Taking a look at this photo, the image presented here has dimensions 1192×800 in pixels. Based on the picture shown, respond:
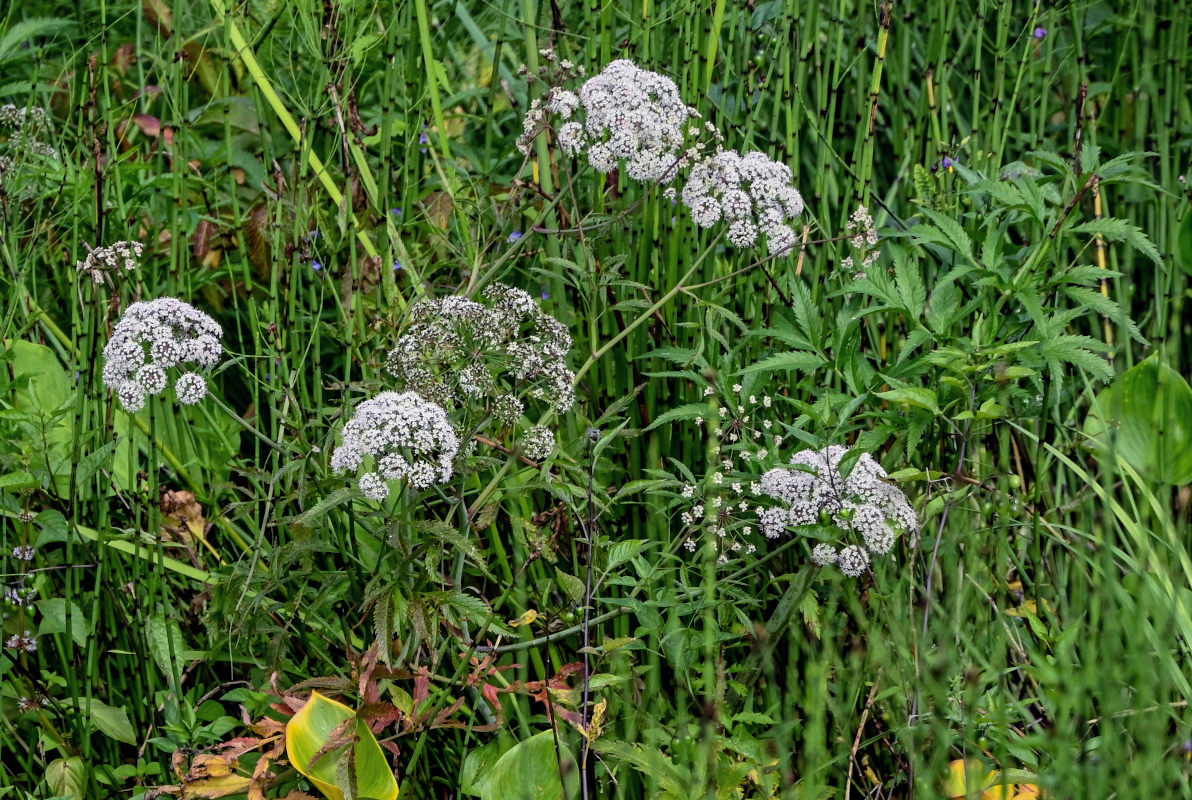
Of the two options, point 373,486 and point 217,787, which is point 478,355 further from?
point 217,787

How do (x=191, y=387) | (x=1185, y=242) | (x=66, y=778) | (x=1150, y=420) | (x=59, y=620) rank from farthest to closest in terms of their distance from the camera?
(x=1185, y=242) < (x=1150, y=420) < (x=59, y=620) < (x=66, y=778) < (x=191, y=387)

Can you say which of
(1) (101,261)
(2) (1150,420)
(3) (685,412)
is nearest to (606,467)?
(3) (685,412)

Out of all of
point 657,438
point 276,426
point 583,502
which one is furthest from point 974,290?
point 276,426

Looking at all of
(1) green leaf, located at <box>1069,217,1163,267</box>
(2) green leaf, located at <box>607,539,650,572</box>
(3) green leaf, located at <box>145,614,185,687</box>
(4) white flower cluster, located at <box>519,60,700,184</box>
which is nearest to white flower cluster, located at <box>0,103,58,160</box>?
(3) green leaf, located at <box>145,614,185,687</box>

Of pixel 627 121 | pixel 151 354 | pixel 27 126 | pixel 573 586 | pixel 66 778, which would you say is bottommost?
pixel 66 778

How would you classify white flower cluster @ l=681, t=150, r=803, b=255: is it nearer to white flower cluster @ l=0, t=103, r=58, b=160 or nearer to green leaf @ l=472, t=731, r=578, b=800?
green leaf @ l=472, t=731, r=578, b=800

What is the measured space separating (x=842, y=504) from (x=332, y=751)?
692 mm

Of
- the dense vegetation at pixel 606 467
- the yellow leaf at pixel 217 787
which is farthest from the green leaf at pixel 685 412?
the yellow leaf at pixel 217 787

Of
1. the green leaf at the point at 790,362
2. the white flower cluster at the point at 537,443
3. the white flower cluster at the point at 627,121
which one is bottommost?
the white flower cluster at the point at 537,443

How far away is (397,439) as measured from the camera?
1.33 metres

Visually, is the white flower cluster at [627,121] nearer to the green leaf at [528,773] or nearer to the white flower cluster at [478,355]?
the white flower cluster at [478,355]

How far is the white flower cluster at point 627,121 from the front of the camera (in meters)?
1.61

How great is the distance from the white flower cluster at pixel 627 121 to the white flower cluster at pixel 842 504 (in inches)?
17.6

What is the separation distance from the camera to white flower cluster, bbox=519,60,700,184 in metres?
1.61
